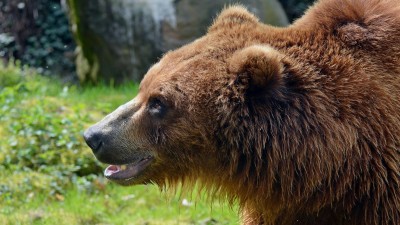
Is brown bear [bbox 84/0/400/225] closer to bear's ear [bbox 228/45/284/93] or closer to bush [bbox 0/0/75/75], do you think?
bear's ear [bbox 228/45/284/93]

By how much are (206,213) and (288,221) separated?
2.56m

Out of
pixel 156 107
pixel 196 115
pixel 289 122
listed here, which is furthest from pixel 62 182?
pixel 289 122

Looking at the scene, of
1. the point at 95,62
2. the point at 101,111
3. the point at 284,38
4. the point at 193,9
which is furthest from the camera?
the point at 95,62

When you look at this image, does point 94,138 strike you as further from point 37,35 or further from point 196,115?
point 37,35

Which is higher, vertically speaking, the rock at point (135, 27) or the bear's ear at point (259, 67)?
the bear's ear at point (259, 67)

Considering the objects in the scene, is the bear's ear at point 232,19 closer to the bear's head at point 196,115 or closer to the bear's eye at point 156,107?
the bear's head at point 196,115

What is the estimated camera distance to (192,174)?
4363 millimetres

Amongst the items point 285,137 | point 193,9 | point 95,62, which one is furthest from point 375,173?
point 95,62

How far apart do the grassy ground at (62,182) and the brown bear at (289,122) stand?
5.38 feet

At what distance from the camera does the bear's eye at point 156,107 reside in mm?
4320

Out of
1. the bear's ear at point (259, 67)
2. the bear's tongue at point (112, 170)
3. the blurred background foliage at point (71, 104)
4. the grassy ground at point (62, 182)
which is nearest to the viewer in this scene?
the bear's ear at point (259, 67)

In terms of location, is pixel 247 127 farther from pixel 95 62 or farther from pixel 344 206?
pixel 95 62

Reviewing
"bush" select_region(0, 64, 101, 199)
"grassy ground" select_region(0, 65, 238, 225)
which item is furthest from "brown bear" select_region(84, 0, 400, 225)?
"bush" select_region(0, 64, 101, 199)

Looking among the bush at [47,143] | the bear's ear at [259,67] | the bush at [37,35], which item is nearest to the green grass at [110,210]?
the bush at [47,143]
